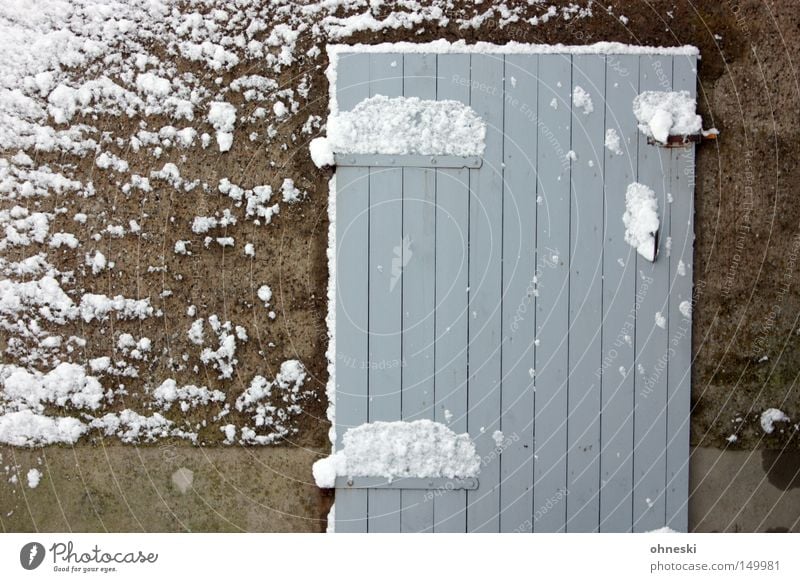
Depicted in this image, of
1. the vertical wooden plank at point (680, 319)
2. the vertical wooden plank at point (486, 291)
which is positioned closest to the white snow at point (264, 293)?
the vertical wooden plank at point (486, 291)

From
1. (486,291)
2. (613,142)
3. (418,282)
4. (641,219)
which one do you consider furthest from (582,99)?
(418,282)

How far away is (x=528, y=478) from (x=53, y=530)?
5.22 feet

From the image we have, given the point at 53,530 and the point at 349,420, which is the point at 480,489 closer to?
the point at 349,420

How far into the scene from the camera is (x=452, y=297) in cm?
196

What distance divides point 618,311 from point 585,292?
13 cm

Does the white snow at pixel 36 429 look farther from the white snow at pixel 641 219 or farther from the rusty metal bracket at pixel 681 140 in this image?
the rusty metal bracket at pixel 681 140

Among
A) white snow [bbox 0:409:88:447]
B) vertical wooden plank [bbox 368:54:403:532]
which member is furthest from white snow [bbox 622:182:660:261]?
white snow [bbox 0:409:88:447]

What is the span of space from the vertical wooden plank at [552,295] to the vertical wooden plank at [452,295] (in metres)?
0.24

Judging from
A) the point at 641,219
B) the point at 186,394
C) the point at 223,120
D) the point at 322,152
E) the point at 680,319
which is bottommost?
the point at 186,394

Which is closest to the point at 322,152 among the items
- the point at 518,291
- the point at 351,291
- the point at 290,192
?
the point at 290,192

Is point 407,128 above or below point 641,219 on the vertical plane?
above

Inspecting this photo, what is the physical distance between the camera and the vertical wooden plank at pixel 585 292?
1944mm

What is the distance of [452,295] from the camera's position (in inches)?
77.0

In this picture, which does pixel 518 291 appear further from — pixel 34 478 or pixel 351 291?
pixel 34 478
